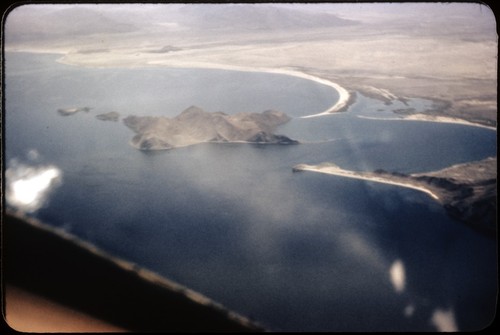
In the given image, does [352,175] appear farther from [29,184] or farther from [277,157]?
[29,184]

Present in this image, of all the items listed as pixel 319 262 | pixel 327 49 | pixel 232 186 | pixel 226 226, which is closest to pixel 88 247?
pixel 319 262

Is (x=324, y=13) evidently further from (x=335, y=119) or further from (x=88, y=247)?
(x=88, y=247)

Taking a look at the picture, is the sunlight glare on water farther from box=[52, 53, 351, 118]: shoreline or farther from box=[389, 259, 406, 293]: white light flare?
box=[389, 259, 406, 293]: white light flare

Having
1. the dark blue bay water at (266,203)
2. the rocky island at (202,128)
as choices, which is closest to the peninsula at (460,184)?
the dark blue bay water at (266,203)

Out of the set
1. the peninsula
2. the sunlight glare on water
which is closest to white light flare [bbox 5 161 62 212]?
the sunlight glare on water

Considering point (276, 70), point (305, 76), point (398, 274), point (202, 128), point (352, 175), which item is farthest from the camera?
point (305, 76)

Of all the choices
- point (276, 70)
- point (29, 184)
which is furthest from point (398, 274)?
point (29, 184)
